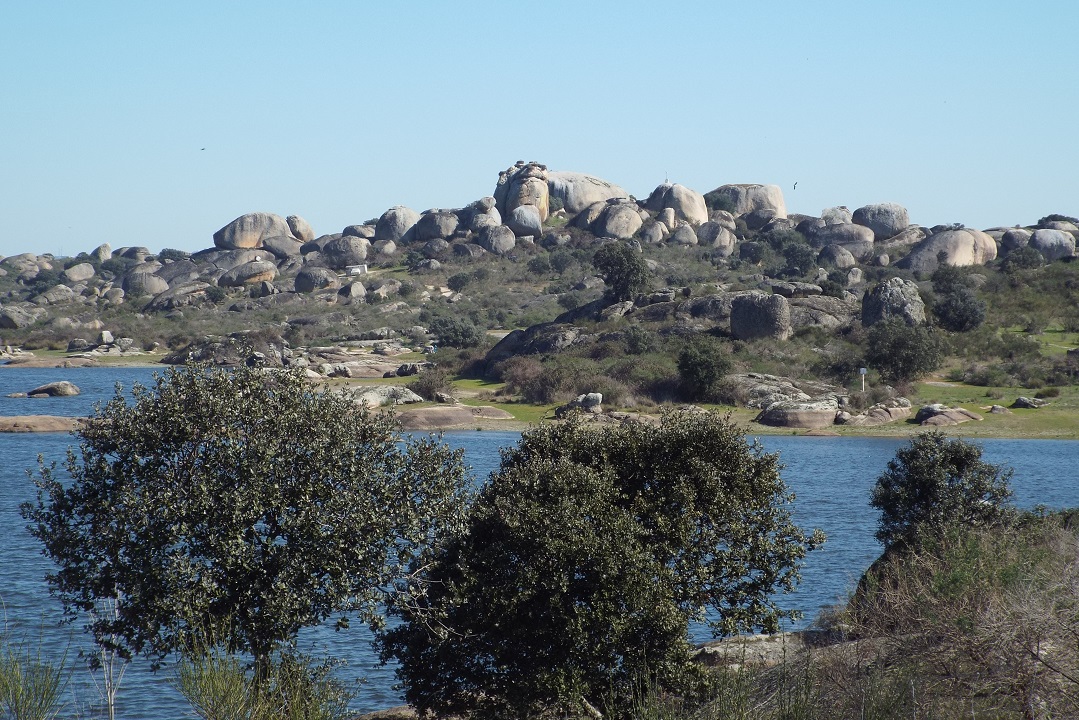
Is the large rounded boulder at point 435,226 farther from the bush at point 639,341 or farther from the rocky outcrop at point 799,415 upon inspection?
the rocky outcrop at point 799,415

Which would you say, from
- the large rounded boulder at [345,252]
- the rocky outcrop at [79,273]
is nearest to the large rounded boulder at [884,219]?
the large rounded boulder at [345,252]

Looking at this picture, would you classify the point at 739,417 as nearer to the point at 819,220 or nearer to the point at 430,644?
the point at 430,644

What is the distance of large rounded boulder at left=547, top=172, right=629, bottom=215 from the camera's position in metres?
172

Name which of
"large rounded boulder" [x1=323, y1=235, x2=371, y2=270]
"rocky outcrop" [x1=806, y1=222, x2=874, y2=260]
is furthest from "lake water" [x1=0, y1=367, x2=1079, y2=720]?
"rocky outcrop" [x1=806, y1=222, x2=874, y2=260]

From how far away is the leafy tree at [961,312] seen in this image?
84.3 metres

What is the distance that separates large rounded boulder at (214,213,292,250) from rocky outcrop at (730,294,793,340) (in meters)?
105

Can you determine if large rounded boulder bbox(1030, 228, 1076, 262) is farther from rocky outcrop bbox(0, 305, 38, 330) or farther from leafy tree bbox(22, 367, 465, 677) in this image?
leafy tree bbox(22, 367, 465, 677)

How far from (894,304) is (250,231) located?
115 m

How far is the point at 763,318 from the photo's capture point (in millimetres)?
80438

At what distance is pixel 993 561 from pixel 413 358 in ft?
267

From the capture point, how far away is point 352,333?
4537 inches

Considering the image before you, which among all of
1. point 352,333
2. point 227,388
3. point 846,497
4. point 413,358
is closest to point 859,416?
point 846,497

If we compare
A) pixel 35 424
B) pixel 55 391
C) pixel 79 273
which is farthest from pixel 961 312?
pixel 79 273

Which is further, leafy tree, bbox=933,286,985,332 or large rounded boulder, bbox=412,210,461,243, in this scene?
large rounded boulder, bbox=412,210,461,243
